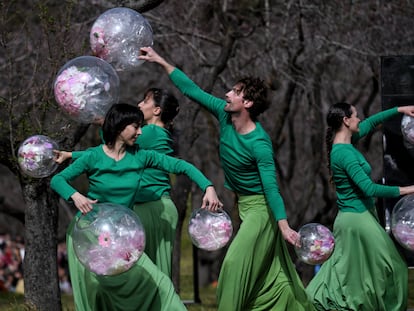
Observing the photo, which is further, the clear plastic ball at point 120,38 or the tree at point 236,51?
the tree at point 236,51

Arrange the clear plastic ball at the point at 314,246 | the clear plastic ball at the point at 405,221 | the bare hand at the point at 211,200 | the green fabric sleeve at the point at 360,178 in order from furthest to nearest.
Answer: the clear plastic ball at the point at 405,221 → the green fabric sleeve at the point at 360,178 → the clear plastic ball at the point at 314,246 → the bare hand at the point at 211,200

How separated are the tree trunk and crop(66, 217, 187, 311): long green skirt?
3355mm

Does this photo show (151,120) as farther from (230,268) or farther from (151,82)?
(151,82)

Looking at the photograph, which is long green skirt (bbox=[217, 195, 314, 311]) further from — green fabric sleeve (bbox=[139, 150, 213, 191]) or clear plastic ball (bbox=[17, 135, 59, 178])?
clear plastic ball (bbox=[17, 135, 59, 178])

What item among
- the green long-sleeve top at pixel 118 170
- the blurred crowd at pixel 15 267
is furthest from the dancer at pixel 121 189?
the blurred crowd at pixel 15 267

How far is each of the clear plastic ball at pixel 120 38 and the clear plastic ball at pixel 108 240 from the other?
63.2 inches

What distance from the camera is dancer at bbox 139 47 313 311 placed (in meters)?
8.23

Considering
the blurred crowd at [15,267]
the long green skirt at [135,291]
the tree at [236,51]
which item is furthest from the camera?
the blurred crowd at [15,267]

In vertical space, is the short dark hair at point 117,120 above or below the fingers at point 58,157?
above

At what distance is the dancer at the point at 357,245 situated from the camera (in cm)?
921

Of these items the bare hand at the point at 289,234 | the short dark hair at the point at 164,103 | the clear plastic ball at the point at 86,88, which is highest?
the clear plastic ball at the point at 86,88

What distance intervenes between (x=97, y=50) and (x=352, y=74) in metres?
10.6

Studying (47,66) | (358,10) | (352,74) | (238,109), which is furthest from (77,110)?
(352,74)

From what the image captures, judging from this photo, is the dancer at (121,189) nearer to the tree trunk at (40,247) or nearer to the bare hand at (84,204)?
the bare hand at (84,204)
